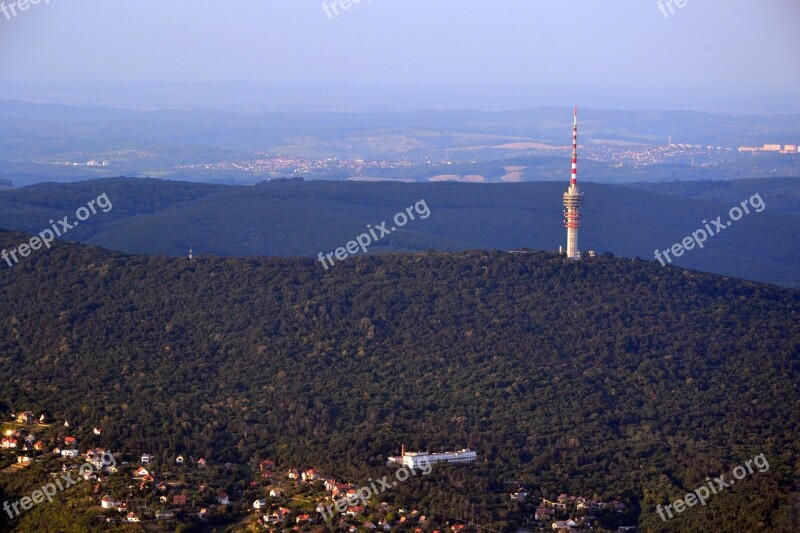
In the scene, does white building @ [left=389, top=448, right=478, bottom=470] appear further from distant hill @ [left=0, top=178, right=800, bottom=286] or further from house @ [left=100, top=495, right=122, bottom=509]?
distant hill @ [left=0, top=178, right=800, bottom=286]

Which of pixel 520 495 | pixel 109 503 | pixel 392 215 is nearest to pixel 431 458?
pixel 520 495

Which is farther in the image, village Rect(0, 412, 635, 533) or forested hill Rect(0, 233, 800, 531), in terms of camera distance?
forested hill Rect(0, 233, 800, 531)

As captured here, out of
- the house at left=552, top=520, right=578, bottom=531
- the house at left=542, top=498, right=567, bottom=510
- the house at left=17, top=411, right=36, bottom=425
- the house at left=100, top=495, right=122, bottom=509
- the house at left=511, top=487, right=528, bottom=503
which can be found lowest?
the house at left=552, top=520, right=578, bottom=531

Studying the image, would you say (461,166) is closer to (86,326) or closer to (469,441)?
(86,326)

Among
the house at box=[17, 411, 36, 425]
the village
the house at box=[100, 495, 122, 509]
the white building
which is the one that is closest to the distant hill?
the house at box=[17, 411, 36, 425]

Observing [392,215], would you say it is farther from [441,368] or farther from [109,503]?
[109,503]

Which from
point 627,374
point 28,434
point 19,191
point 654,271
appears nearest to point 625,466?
point 627,374
